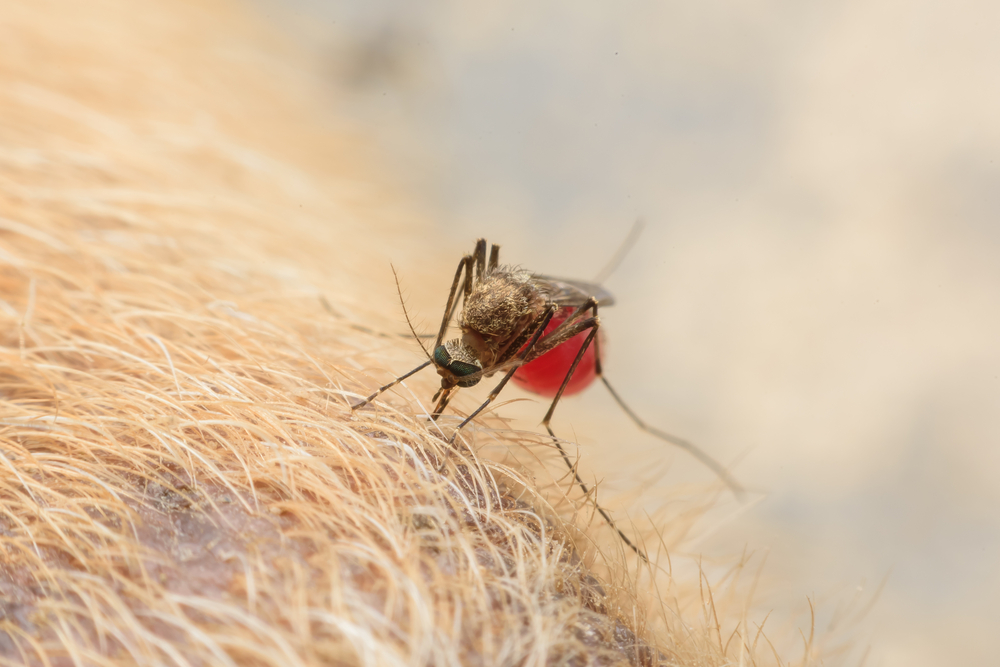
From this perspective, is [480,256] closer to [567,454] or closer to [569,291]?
[569,291]

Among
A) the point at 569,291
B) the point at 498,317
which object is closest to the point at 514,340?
the point at 498,317

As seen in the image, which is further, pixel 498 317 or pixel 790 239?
pixel 790 239

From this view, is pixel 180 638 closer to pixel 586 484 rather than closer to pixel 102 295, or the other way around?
pixel 586 484

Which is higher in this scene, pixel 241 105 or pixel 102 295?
pixel 241 105

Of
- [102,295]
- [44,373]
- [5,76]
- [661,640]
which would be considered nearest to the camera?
[661,640]

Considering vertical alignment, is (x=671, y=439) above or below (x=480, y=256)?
below

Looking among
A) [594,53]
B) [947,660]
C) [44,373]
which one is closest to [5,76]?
[44,373]

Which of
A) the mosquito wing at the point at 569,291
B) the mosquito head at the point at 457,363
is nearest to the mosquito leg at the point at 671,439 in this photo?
the mosquito wing at the point at 569,291

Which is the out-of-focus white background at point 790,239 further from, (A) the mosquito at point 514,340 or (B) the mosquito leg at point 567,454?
(B) the mosquito leg at point 567,454
